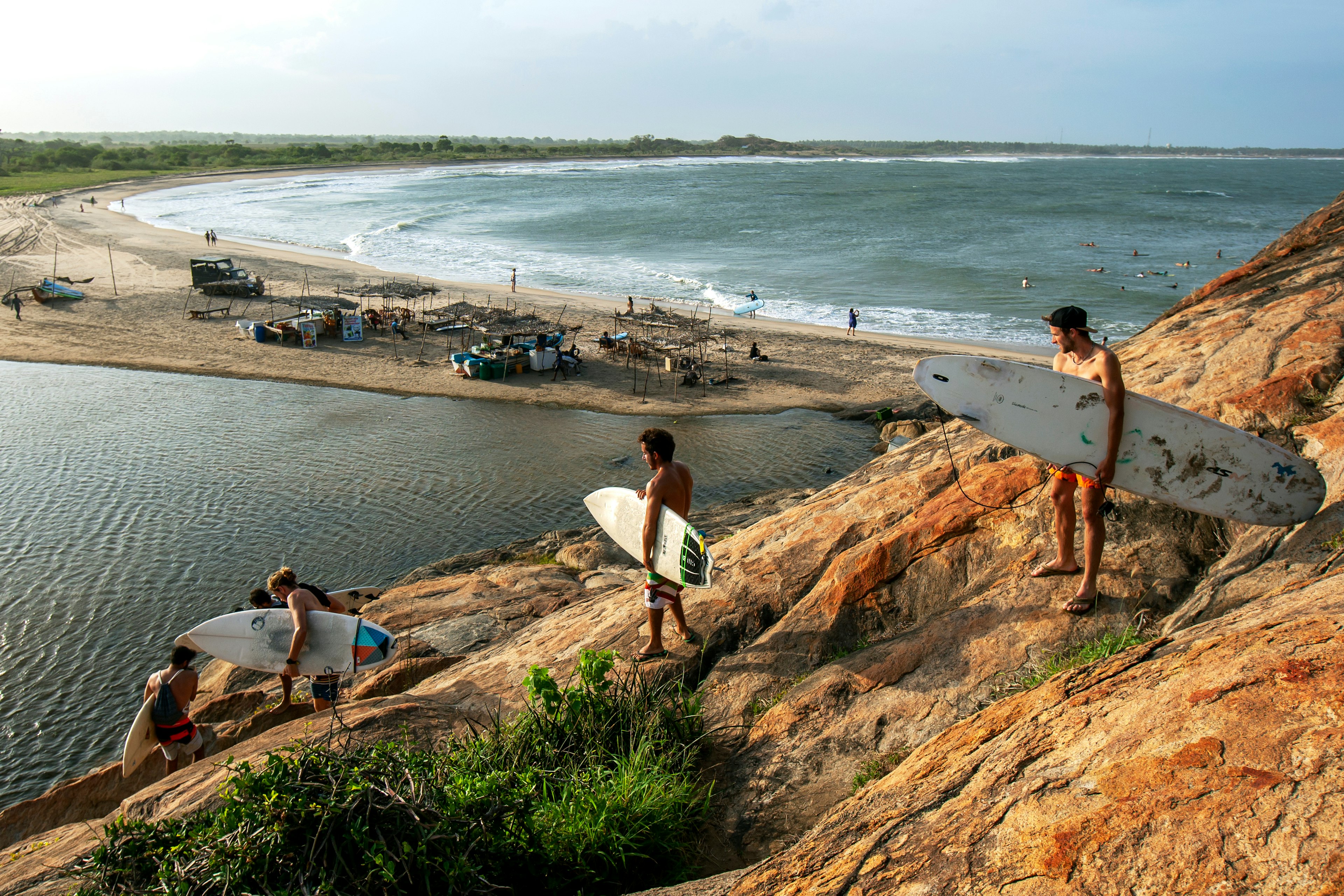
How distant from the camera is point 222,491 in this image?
14469 mm

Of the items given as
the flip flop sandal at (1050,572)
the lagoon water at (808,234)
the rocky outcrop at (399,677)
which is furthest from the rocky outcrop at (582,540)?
the lagoon water at (808,234)

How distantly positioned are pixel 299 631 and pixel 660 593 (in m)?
3.51

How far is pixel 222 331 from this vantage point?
26.1m

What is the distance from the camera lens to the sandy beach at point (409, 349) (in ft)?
70.9

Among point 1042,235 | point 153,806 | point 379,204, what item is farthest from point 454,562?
point 379,204

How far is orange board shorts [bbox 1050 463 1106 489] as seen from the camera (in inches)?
187

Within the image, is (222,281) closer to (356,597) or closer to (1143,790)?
(356,597)

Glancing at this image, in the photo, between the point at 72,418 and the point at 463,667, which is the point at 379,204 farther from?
the point at 463,667

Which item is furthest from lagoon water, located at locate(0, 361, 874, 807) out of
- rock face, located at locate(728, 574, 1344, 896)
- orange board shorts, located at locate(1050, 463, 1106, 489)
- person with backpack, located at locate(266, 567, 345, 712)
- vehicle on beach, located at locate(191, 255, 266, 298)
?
orange board shorts, located at locate(1050, 463, 1106, 489)

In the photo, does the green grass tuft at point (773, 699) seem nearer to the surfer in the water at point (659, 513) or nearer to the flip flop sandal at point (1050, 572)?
the surfer in the water at point (659, 513)

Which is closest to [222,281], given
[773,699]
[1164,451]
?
[773,699]

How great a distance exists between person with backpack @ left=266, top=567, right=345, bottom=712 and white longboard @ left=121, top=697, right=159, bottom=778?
3.14ft

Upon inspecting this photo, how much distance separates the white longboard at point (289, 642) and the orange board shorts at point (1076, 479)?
5840 millimetres

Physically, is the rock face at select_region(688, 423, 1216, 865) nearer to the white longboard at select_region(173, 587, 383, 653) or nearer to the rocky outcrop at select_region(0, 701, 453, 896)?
the rocky outcrop at select_region(0, 701, 453, 896)
